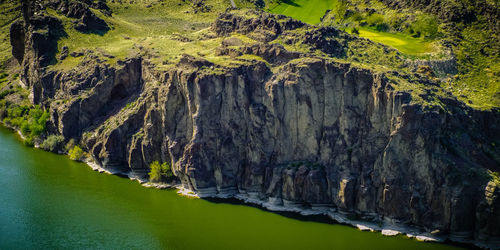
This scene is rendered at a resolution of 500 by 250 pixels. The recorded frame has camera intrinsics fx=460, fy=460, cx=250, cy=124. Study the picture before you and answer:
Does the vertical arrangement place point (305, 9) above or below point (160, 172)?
above

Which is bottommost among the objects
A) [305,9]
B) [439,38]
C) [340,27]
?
[439,38]

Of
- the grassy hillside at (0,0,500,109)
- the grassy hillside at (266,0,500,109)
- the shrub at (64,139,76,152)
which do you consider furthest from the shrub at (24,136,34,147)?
the grassy hillside at (266,0,500,109)

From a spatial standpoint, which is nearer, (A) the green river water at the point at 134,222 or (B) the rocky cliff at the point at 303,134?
(B) the rocky cliff at the point at 303,134

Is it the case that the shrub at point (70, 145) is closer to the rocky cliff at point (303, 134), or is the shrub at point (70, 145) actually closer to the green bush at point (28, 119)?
the rocky cliff at point (303, 134)

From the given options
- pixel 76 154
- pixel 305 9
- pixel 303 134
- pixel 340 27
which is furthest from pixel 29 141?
pixel 305 9

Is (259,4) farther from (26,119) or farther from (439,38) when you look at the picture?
(26,119)

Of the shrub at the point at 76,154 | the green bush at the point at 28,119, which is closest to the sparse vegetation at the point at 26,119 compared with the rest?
the green bush at the point at 28,119

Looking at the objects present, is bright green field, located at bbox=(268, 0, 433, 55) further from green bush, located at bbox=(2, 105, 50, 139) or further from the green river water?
green bush, located at bbox=(2, 105, 50, 139)
